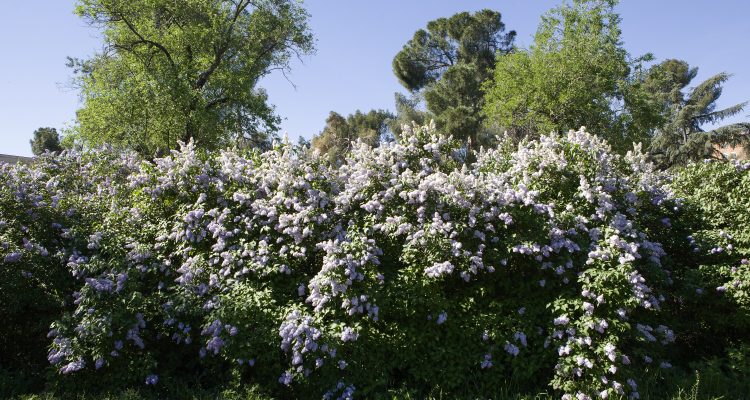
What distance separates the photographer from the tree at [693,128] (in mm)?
28094

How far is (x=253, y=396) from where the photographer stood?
15.9ft

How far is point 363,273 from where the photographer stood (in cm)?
506

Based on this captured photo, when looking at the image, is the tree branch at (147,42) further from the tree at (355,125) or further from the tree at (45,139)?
the tree at (45,139)

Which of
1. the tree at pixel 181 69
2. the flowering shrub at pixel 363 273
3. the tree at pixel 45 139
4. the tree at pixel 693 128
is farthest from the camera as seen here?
the tree at pixel 45 139

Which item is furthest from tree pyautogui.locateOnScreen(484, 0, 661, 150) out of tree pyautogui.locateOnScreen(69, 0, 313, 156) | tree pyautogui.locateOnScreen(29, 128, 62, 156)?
tree pyautogui.locateOnScreen(29, 128, 62, 156)

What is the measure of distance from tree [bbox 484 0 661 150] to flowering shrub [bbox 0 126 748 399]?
48.3 ft

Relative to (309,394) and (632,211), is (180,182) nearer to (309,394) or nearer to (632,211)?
(309,394)

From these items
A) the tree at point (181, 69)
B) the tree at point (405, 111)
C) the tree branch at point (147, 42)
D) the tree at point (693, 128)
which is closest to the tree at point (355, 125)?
the tree at point (405, 111)

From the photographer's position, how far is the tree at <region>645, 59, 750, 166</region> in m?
28.1

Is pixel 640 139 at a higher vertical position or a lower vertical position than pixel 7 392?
higher

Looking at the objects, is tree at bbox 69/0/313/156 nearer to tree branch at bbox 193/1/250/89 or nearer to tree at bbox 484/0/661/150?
tree branch at bbox 193/1/250/89

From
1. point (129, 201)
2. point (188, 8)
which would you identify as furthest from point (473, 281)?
point (188, 8)

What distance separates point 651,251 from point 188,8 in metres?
17.6

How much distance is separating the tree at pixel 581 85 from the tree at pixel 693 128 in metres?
3.93
